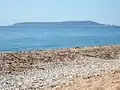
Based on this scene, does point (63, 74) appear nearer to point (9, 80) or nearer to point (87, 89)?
point (9, 80)

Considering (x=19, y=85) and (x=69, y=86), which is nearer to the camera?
(x=69, y=86)

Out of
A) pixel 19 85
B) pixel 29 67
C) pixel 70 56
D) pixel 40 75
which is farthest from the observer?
pixel 70 56

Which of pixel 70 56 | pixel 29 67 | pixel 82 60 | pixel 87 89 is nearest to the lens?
pixel 87 89

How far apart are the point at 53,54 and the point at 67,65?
153 inches

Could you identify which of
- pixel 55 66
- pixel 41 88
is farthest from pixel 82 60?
pixel 41 88

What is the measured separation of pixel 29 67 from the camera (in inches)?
700

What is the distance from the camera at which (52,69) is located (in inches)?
685

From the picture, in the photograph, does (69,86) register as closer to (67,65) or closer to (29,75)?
(29,75)

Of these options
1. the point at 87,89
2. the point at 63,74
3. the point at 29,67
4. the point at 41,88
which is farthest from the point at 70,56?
the point at 87,89

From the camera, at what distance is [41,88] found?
12.1 m

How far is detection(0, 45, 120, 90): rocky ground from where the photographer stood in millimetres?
12827

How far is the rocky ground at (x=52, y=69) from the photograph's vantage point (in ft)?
42.1

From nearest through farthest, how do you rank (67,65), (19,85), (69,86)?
(69,86) → (19,85) → (67,65)

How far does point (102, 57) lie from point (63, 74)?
8089 millimetres
